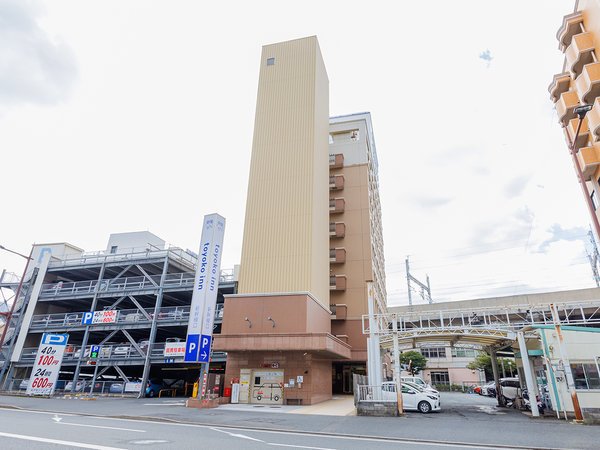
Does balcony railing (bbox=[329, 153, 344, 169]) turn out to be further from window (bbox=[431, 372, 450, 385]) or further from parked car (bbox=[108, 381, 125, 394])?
window (bbox=[431, 372, 450, 385])

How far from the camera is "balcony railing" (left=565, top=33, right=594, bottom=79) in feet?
60.2

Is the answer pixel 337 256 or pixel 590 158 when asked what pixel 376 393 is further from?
pixel 337 256

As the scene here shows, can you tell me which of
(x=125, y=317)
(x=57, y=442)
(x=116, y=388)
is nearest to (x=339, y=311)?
(x=125, y=317)

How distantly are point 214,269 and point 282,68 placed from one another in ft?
74.7

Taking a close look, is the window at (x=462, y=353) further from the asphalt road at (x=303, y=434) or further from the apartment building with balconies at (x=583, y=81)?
the asphalt road at (x=303, y=434)

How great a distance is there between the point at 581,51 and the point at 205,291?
2447cm

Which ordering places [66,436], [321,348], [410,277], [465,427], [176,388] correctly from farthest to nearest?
[410,277]
[176,388]
[321,348]
[465,427]
[66,436]

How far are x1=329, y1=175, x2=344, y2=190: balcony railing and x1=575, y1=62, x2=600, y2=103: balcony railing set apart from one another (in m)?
24.5

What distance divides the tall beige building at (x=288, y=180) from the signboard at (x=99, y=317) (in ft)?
45.3

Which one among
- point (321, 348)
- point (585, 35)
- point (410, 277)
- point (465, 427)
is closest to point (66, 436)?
point (465, 427)

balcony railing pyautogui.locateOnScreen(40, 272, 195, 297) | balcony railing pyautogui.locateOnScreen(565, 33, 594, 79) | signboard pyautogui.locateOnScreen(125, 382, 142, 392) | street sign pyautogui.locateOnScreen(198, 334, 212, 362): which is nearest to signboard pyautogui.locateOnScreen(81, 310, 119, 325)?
balcony railing pyautogui.locateOnScreen(40, 272, 195, 297)

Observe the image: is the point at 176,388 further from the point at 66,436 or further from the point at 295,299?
the point at 66,436

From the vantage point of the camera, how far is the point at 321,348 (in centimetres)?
2244

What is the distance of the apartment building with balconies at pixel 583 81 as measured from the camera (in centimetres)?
1747
